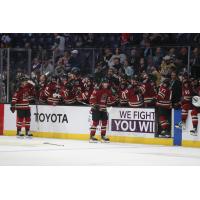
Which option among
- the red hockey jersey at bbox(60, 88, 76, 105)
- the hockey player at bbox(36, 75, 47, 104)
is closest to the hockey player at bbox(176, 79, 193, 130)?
the red hockey jersey at bbox(60, 88, 76, 105)

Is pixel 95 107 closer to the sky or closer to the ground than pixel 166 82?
closer to the ground

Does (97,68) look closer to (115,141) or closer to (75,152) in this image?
(115,141)

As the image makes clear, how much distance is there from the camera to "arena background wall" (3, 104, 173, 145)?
699 inches

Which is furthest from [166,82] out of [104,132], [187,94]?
[104,132]

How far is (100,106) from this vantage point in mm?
17844

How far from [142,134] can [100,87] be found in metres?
1.59

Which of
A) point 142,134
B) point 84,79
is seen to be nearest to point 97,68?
point 84,79

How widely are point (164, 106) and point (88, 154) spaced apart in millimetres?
3323

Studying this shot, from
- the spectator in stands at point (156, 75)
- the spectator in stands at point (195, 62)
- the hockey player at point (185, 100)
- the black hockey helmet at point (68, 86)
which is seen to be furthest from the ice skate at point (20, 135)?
the spectator in stands at point (195, 62)

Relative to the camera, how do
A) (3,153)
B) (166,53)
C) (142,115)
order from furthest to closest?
(166,53), (142,115), (3,153)

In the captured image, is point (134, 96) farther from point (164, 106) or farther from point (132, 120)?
point (164, 106)

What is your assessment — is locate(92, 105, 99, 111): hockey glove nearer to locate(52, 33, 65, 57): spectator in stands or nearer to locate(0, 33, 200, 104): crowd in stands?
locate(0, 33, 200, 104): crowd in stands

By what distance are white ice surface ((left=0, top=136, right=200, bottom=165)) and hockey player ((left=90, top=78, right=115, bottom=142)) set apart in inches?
16.1

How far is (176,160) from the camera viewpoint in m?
13.9
